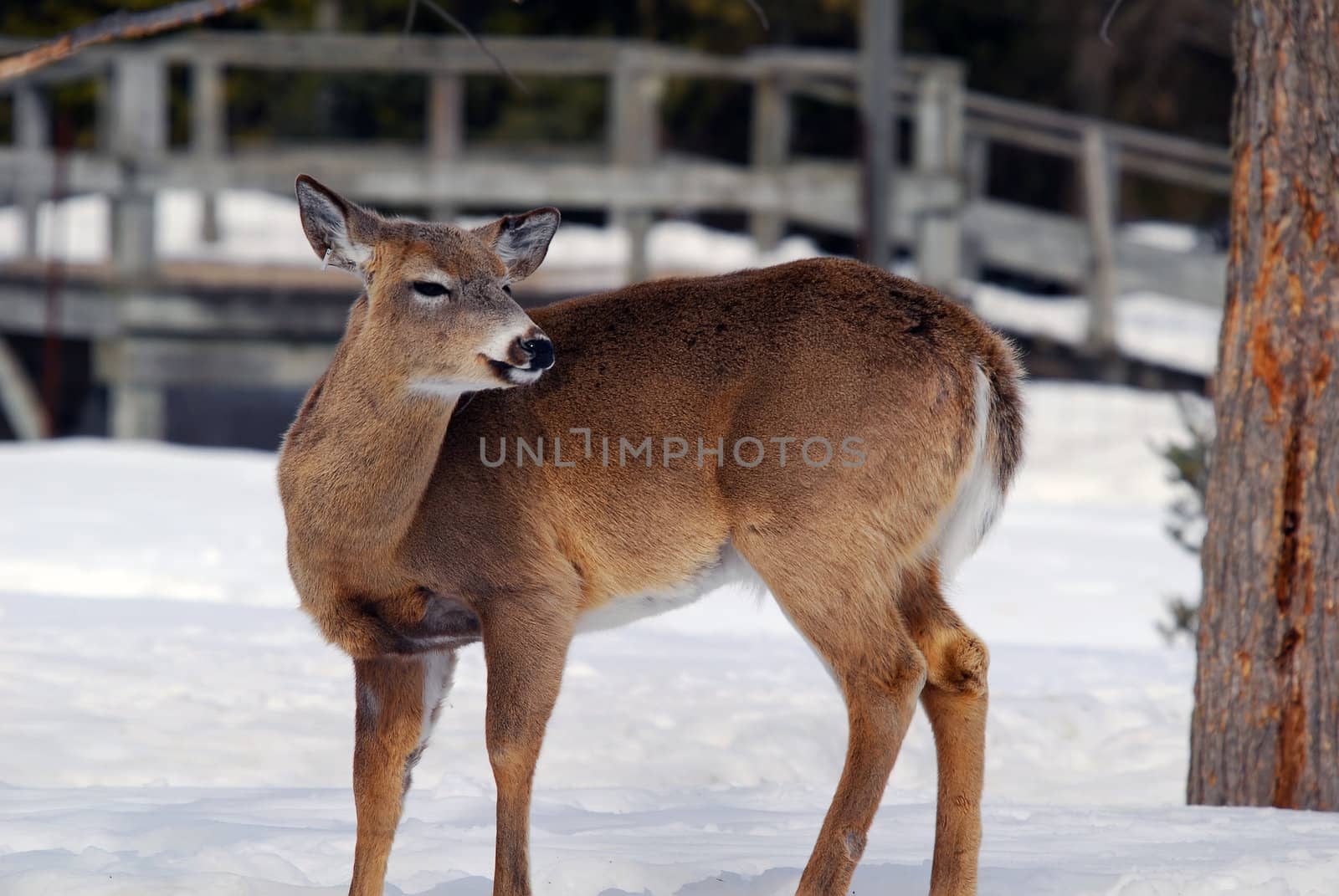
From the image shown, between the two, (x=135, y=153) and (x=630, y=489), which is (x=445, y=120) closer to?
(x=135, y=153)

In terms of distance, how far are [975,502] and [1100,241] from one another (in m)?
9.80

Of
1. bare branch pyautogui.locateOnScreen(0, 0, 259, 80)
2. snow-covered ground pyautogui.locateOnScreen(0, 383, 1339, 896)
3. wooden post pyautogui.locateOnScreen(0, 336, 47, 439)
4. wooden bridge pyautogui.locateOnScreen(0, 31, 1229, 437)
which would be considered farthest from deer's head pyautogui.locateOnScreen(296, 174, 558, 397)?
wooden post pyautogui.locateOnScreen(0, 336, 47, 439)

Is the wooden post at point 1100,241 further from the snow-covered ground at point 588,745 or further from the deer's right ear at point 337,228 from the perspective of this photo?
the deer's right ear at point 337,228

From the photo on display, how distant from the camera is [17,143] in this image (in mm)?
14547

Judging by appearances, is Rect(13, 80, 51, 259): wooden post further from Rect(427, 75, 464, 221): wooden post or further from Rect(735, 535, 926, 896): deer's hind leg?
Rect(735, 535, 926, 896): deer's hind leg

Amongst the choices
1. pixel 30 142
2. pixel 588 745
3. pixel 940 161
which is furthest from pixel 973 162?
pixel 588 745

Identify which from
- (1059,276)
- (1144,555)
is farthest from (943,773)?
(1059,276)

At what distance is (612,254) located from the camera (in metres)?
14.6

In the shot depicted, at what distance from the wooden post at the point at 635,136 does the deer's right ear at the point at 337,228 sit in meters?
7.83

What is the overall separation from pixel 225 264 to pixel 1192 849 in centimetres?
1075

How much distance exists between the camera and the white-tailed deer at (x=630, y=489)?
12.9ft

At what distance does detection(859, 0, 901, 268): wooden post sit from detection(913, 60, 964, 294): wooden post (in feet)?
2.07

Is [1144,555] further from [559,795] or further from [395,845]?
[395,845]

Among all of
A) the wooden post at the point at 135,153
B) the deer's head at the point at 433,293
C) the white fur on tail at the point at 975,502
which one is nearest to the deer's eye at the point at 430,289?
the deer's head at the point at 433,293
